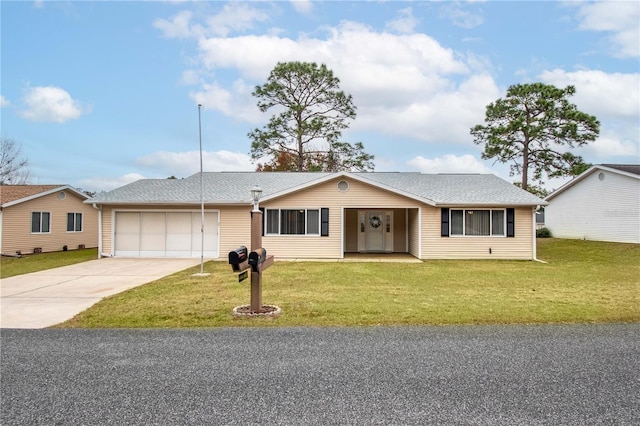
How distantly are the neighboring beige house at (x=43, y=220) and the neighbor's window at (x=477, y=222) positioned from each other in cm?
1966

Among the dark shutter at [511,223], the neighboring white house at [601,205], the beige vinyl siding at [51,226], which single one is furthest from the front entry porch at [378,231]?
the beige vinyl siding at [51,226]

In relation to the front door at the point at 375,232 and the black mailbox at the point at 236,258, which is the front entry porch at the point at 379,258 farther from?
the black mailbox at the point at 236,258

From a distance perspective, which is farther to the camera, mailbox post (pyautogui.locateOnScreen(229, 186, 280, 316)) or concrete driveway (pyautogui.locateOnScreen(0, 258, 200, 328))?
concrete driveway (pyautogui.locateOnScreen(0, 258, 200, 328))

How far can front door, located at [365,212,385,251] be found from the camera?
18.0 metres

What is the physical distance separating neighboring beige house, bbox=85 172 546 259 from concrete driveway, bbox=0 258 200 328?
1903mm

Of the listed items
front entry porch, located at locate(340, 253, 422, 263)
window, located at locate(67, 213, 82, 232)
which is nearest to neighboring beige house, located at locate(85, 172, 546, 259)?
front entry porch, located at locate(340, 253, 422, 263)

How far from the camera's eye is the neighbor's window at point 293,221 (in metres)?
15.8

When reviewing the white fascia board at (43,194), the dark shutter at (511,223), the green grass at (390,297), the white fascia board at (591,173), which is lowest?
the green grass at (390,297)

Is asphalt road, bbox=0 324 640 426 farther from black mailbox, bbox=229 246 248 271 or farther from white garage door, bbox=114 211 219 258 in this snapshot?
white garage door, bbox=114 211 219 258

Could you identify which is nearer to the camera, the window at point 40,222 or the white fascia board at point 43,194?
the white fascia board at point 43,194

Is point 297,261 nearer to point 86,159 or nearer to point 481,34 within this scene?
point 481,34

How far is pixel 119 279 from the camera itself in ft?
33.7

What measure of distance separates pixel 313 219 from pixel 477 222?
6.67m

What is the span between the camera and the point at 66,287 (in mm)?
9008
